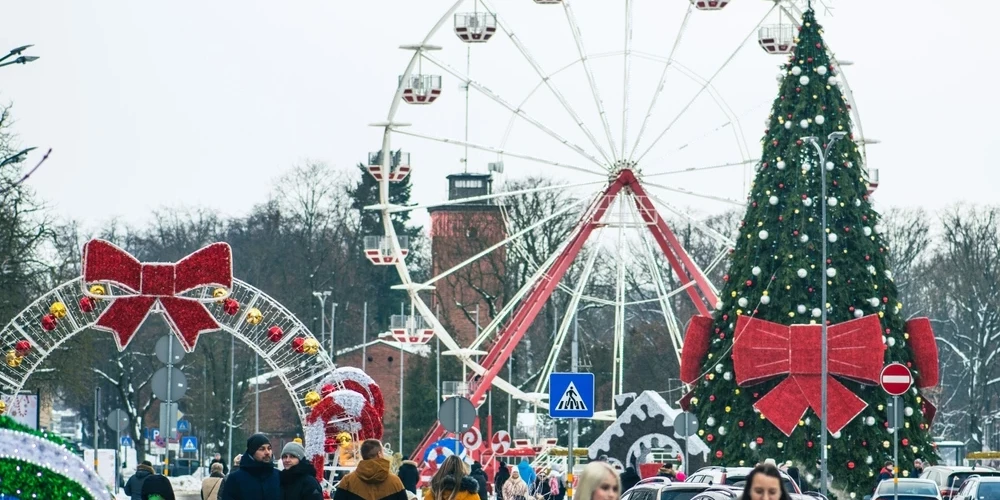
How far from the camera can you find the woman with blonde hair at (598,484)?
9047 mm

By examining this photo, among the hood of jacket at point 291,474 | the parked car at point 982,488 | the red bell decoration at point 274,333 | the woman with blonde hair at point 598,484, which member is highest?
the red bell decoration at point 274,333

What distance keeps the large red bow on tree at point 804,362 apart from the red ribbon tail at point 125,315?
11.4 metres

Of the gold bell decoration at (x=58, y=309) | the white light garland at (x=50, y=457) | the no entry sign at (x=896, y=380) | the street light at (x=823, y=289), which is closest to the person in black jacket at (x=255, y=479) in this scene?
the white light garland at (x=50, y=457)

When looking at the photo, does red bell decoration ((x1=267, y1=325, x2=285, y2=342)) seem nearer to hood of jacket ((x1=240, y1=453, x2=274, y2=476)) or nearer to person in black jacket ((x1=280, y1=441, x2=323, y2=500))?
person in black jacket ((x1=280, y1=441, x2=323, y2=500))

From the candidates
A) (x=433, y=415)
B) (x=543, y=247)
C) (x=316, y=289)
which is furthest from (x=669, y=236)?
(x=316, y=289)

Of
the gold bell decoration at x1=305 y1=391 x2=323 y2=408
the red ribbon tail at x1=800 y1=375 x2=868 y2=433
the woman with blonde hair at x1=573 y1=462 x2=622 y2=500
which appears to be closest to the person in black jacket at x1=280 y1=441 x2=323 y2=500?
the woman with blonde hair at x1=573 y1=462 x2=622 y2=500

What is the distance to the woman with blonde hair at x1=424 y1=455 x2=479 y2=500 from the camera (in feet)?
55.2

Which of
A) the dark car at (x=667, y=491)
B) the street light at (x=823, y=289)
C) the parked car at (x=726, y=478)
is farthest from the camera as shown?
the street light at (x=823, y=289)

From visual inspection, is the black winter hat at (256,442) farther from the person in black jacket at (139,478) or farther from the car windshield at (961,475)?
the car windshield at (961,475)

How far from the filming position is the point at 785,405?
39.5m

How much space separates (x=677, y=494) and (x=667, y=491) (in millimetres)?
116

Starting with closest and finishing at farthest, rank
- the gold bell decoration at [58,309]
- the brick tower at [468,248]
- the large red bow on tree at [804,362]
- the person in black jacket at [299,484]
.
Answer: the person in black jacket at [299,484] < the gold bell decoration at [58,309] < the large red bow on tree at [804,362] < the brick tower at [468,248]

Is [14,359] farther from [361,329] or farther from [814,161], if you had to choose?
[361,329]

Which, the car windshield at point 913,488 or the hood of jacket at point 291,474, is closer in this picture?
the hood of jacket at point 291,474
